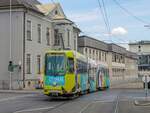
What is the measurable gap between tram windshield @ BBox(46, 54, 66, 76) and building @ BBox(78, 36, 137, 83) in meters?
45.4

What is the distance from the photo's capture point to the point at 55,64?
31.8 metres

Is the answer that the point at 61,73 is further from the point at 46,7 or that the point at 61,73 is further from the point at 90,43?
the point at 90,43

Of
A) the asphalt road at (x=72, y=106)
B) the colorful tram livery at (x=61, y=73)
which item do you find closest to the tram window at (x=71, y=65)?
the colorful tram livery at (x=61, y=73)

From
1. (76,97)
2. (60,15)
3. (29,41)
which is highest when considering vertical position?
(60,15)

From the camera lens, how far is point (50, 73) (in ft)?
104

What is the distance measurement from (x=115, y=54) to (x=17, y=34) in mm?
62305

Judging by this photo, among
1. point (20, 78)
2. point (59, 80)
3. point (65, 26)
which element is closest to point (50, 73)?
point (59, 80)

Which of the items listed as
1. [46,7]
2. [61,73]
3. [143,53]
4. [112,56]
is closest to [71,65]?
[61,73]

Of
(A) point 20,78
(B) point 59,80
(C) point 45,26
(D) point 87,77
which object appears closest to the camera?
(B) point 59,80

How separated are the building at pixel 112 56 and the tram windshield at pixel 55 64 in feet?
149

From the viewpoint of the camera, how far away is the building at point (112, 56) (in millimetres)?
89750

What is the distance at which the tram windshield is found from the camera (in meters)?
31.6

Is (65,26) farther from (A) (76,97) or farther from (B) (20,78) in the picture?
(A) (76,97)

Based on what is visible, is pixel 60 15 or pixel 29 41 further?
pixel 60 15
